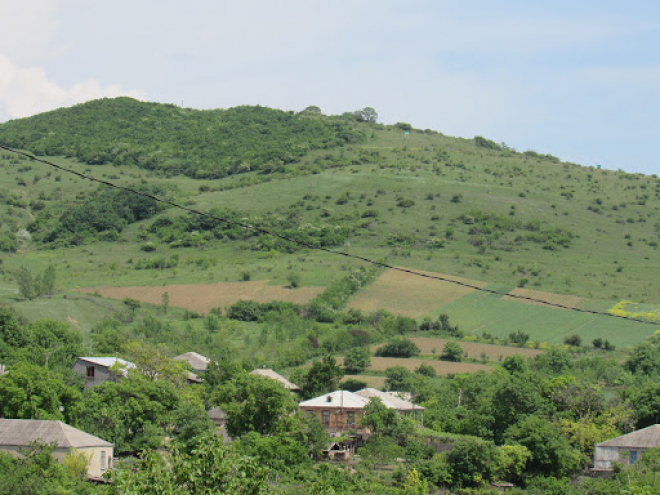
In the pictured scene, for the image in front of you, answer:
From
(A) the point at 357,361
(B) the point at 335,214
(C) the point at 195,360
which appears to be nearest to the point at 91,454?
(C) the point at 195,360

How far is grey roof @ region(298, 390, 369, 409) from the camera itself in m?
65.8

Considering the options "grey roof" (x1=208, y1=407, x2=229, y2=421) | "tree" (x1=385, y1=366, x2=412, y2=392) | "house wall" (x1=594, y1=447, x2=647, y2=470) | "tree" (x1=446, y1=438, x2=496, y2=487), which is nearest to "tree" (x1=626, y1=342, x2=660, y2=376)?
"tree" (x1=385, y1=366, x2=412, y2=392)

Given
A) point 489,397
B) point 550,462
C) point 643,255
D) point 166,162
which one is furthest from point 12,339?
point 166,162

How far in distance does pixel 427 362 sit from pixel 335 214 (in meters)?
54.5

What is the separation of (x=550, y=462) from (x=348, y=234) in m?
78.0

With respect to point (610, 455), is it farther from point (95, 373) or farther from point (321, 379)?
point (95, 373)

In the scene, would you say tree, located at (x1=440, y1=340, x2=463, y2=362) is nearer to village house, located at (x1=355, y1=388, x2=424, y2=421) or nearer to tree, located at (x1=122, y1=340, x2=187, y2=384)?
village house, located at (x1=355, y1=388, x2=424, y2=421)

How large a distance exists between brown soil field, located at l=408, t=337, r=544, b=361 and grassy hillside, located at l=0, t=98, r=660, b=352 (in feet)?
15.1

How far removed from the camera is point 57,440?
4528 cm

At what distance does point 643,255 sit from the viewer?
120875 millimetres

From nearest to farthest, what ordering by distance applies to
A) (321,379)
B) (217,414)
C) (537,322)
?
(217,414)
(321,379)
(537,322)

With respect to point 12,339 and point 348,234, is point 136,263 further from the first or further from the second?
point 12,339

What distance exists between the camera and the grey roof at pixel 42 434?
148 feet

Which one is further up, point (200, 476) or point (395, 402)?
point (200, 476)
